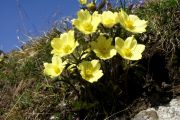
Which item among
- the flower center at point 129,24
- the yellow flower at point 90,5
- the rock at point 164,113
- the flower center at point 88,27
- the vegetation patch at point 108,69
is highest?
the yellow flower at point 90,5

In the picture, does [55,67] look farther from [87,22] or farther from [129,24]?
[129,24]

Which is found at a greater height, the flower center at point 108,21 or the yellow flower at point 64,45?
the flower center at point 108,21

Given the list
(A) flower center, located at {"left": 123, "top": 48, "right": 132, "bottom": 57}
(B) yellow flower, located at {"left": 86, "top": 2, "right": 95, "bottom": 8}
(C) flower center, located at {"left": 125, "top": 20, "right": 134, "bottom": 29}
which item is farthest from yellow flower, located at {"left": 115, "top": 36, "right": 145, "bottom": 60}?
(B) yellow flower, located at {"left": 86, "top": 2, "right": 95, "bottom": 8}

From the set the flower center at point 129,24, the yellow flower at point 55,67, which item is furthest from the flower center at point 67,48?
the flower center at point 129,24

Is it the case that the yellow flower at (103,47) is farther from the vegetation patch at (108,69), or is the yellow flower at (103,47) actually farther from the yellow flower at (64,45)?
the yellow flower at (64,45)

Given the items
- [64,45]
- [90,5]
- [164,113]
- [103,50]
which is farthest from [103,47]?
[90,5]

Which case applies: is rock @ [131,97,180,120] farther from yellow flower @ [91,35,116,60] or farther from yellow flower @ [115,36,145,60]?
yellow flower @ [91,35,116,60]

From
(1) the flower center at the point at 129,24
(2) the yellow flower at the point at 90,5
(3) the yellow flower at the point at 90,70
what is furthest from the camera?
(2) the yellow flower at the point at 90,5
